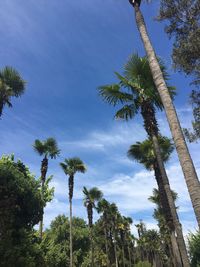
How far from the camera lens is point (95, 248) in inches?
2362

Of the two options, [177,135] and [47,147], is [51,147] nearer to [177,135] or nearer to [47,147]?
[47,147]

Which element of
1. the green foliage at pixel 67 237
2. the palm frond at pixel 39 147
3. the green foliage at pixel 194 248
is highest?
the palm frond at pixel 39 147

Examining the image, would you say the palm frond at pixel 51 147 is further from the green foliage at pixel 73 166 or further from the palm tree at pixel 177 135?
the palm tree at pixel 177 135

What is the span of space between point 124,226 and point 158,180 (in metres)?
48.6

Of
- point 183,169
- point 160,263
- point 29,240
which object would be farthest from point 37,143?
point 160,263

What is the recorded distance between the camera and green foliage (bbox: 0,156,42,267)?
22078 millimetres

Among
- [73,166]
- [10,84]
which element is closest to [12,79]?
[10,84]

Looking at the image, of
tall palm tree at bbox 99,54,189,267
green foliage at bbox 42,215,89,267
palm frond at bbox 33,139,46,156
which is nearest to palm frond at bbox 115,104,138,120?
tall palm tree at bbox 99,54,189,267

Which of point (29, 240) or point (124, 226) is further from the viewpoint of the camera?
point (124, 226)

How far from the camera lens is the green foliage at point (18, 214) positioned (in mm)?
22078

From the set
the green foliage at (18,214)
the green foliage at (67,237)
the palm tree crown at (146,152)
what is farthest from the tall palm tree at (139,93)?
the green foliage at (67,237)

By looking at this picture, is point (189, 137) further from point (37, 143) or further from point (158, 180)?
point (37, 143)

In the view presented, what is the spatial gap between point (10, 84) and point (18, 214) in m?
11.1

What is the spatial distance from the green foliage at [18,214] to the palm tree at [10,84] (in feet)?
23.4
